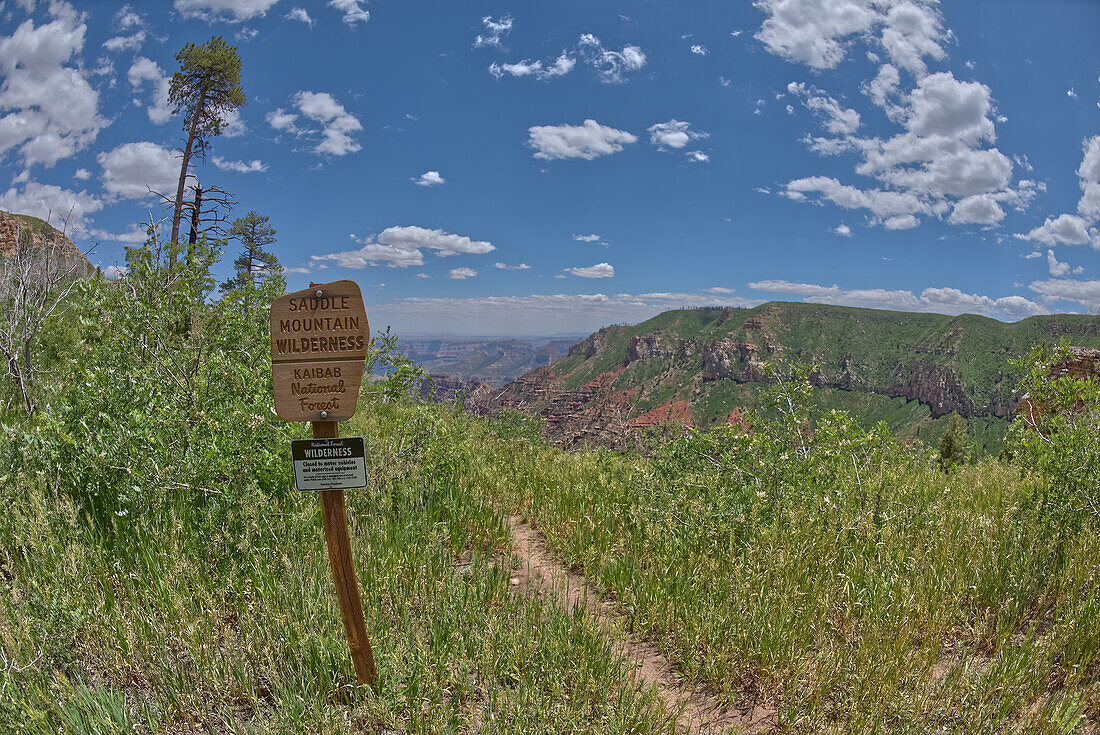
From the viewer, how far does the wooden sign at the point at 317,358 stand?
2.71m

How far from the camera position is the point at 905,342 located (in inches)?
6334

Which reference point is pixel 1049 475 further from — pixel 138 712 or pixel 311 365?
pixel 138 712

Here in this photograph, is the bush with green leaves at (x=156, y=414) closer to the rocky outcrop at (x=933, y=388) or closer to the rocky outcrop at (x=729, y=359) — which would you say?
the rocky outcrop at (x=933, y=388)

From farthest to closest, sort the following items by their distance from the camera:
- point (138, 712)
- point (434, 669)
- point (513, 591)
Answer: point (513, 591)
point (434, 669)
point (138, 712)

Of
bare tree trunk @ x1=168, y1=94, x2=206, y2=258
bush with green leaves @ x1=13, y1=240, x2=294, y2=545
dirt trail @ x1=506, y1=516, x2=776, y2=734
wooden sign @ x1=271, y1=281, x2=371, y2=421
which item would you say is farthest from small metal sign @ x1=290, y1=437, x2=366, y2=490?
bare tree trunk @ x1=168, y1=94, x2=206, y2=258

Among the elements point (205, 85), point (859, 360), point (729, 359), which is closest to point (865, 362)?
point (859, 360)

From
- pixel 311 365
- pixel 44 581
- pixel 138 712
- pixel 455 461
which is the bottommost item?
pixel 138 712

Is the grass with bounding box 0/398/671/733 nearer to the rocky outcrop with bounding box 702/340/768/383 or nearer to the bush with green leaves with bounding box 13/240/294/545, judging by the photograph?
the bush with green leaves with bounding box 13/240/294/545

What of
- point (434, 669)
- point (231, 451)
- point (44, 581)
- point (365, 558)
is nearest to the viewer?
point (434, 669)

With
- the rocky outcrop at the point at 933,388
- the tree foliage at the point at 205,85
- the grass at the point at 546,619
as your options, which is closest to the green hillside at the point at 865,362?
the rocky outcrop at the point at 933,388

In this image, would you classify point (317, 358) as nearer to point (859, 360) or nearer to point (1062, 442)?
point (1062, 442)

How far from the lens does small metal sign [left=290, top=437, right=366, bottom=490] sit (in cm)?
267

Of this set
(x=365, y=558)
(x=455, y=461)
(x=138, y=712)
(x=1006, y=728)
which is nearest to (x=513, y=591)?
(x=365, y=558)

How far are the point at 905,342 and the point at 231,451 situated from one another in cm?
19017
